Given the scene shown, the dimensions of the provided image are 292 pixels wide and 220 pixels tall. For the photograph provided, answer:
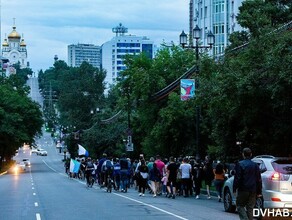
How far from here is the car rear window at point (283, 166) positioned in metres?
20.6

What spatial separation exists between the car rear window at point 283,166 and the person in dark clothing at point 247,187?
3.81 m

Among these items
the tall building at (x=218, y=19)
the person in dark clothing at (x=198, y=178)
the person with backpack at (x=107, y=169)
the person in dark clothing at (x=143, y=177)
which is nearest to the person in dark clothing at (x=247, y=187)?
the person in dark clothing at (x=198, y=178)

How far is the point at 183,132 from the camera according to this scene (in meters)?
52.3

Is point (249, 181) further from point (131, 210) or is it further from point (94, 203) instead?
point (94, 203)

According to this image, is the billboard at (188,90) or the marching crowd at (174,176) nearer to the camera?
the marching crowd at (174,176)

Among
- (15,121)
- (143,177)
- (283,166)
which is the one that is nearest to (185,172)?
(143,177)

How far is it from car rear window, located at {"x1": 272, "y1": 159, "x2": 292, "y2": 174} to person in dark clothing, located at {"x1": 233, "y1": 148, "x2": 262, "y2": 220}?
12.5 feet

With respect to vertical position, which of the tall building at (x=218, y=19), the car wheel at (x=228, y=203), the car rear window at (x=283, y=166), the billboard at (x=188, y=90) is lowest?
the car wheel at (x=228, y=203)

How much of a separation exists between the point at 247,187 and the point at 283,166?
A: 168 inches

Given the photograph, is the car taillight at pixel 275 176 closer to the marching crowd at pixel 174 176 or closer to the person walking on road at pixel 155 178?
the marching crowd at pixel 174 176

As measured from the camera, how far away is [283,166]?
68.0ft

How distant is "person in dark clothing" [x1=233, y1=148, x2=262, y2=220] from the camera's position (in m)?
16.8

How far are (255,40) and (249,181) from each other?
1546 centimetres

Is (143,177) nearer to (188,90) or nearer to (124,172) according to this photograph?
(124,172)
